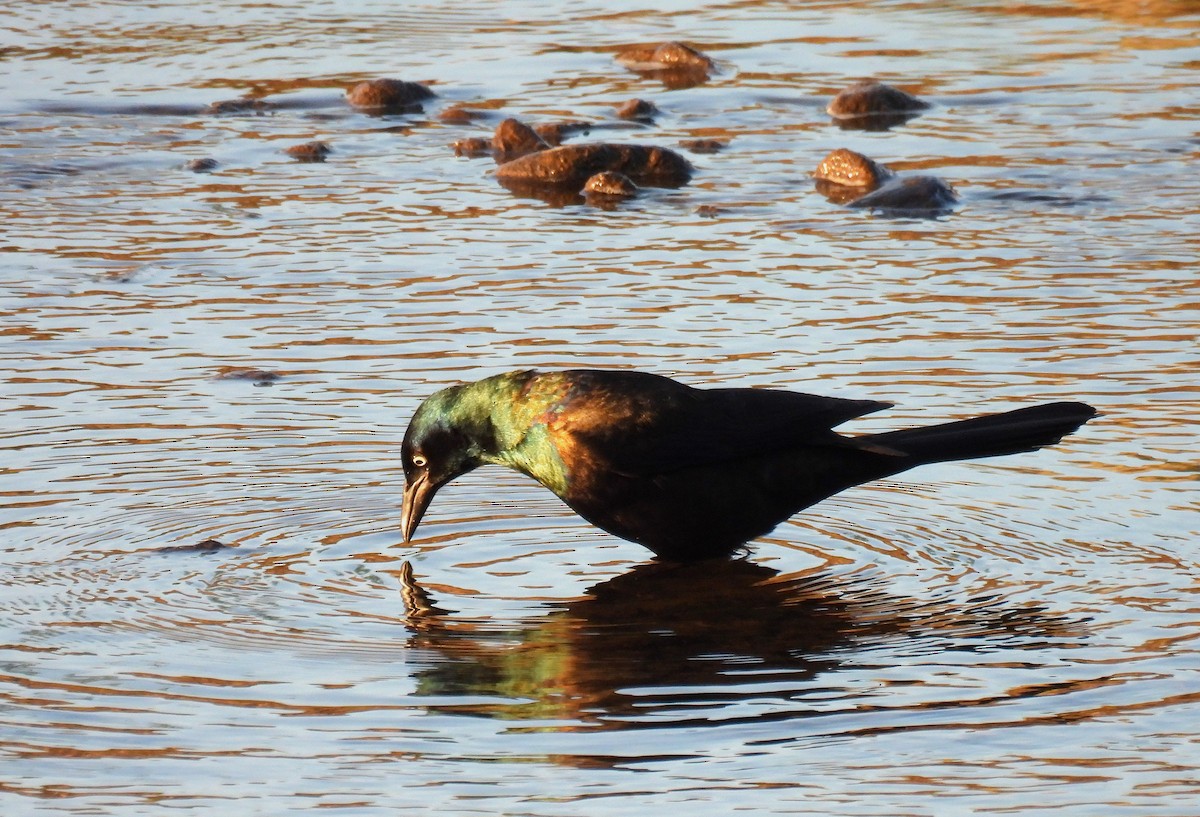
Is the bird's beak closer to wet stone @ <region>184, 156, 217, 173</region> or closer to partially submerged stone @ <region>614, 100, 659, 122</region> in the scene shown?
wet stone @ <region>184, 156, 217, 173</region>

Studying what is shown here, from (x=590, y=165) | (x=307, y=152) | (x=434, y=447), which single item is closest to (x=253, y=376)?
(x=434, y=447)

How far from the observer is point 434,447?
5.75 metres

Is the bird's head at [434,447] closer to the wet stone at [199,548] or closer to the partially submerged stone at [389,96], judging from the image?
the wet stone at [199,548]

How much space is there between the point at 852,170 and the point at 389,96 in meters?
3.28

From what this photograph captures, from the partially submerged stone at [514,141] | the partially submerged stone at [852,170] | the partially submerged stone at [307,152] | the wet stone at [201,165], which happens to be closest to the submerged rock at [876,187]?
the partially submerged stone at [852,170]

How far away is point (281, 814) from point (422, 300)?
418cm

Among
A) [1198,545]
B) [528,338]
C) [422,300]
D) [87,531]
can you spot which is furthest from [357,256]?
[1198,545]

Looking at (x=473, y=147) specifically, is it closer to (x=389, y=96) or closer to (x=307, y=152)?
(x=307, y=152)

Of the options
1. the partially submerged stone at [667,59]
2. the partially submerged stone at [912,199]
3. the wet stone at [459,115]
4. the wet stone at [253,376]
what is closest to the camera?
the wet stone at [253,376]

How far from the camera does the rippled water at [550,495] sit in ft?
14.0

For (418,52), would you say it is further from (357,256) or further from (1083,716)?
(1083,716)

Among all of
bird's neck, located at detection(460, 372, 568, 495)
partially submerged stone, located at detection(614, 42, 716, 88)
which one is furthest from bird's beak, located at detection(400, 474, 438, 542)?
Result: partially submerged stone, located at detection(614, 42, 716, 88)

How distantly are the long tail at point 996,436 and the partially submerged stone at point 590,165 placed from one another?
13.9ft

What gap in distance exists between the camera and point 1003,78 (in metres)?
11.9
